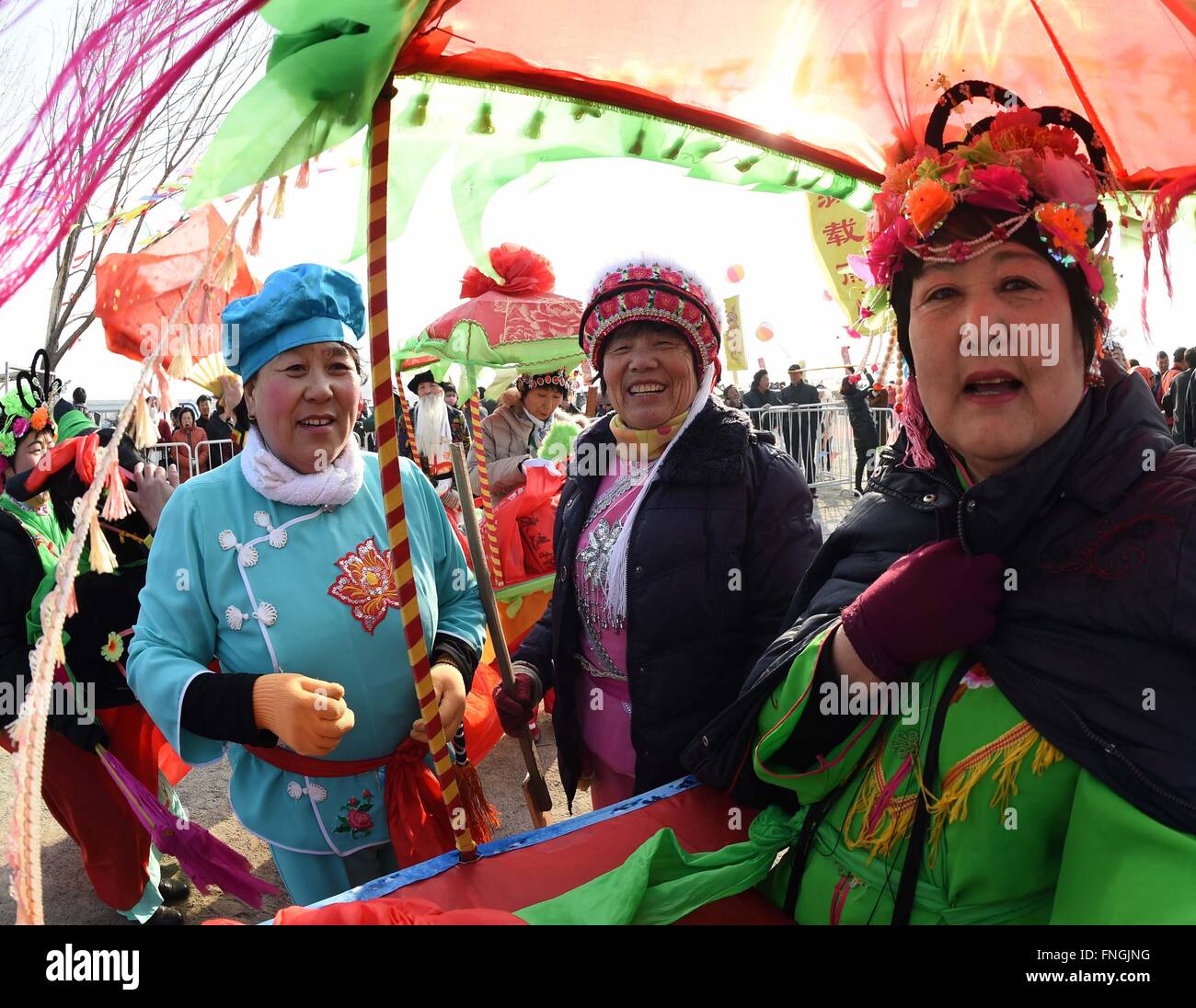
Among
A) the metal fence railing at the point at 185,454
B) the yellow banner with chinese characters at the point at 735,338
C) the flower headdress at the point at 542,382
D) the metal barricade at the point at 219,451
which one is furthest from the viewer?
the metal barricade at the point at 219,451

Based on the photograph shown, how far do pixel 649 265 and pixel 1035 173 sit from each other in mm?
1069

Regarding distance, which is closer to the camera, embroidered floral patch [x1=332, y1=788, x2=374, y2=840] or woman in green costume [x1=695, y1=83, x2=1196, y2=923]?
woman in green costume [x1=695, y1=83, x2=1196, y2=923]

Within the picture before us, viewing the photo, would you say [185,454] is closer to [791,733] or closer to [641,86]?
[641,86]

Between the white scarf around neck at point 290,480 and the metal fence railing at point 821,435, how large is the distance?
10.7 m

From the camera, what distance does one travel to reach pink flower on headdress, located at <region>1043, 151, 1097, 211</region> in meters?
1.28

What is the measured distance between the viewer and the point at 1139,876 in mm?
1016

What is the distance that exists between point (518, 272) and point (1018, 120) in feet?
14.2

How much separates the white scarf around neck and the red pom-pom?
3456 mm

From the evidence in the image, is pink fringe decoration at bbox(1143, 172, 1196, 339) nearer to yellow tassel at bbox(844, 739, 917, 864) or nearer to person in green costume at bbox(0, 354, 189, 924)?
yellow tassel at bbox(844, 739, 917, 864)

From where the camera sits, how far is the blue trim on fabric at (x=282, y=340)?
1959mm

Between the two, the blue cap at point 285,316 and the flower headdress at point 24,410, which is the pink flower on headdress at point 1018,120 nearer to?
the blue cap at point 285,316

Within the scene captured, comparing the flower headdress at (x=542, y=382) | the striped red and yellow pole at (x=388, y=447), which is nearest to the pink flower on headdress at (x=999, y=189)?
the striped red and yellow pole at (x=388, y=447)

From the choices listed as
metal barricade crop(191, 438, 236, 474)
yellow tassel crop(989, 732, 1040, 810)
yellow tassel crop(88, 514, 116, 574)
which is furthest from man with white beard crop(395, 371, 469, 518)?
yellow tassel crop(989, 732, 1040, 810)
